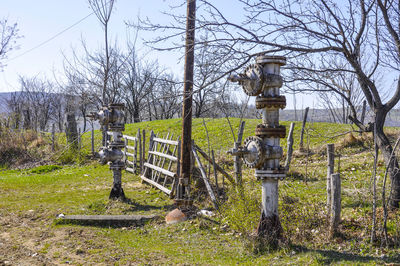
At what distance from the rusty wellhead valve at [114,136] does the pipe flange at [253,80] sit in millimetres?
4377

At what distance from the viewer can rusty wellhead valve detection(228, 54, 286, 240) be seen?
15.0 ft

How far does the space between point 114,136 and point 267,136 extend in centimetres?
476

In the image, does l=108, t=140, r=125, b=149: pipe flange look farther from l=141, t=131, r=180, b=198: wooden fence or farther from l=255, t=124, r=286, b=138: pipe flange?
l=255, t=124, r=286, b=138: pipe flange

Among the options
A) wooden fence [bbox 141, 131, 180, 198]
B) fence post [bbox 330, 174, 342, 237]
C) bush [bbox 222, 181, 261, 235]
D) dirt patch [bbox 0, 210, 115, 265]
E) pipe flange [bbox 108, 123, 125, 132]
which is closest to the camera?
fence post [bbox 330, 174, 342, 237]

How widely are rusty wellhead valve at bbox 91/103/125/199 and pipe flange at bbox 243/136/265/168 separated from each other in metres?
4.38

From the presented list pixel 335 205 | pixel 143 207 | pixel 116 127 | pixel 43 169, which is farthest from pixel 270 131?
pixel 43 169

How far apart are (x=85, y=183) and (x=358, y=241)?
9009mm

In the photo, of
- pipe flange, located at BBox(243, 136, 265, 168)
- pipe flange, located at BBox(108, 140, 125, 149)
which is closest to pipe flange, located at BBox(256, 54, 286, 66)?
pipe flange, located at BBox(243, 136, 265, 168)

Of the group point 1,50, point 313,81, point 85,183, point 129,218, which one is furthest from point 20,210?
point 1,50

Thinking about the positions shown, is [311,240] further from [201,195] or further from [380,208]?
[201,195]

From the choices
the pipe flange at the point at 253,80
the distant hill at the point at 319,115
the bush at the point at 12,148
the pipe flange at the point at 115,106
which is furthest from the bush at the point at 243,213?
the bush at the point at 12,148

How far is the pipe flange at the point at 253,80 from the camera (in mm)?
4551

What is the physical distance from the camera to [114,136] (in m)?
8.48

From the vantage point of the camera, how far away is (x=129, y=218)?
692 centimetres
